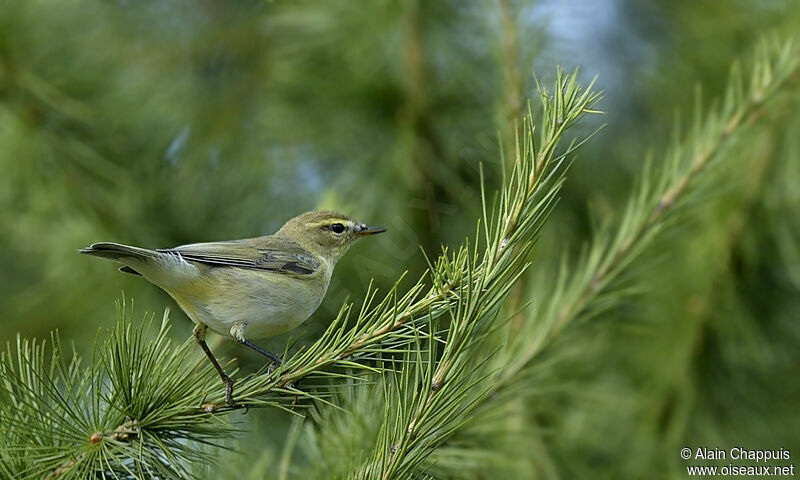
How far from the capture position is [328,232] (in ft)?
10.3

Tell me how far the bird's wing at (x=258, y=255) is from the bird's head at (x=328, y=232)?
71mm

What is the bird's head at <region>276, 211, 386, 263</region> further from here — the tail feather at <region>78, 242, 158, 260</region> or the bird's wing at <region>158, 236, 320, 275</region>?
the tail feather at <region>78, 242, 158, 260</region>

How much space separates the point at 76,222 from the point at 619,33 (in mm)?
3155

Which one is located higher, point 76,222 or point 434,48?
point 434,48

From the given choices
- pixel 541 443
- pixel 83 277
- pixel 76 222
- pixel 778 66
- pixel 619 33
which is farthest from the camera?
pixel 619 33

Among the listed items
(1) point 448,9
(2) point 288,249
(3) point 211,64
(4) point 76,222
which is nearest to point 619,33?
(1) point 448,9

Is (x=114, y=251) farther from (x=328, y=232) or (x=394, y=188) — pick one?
(x=394, y=188)

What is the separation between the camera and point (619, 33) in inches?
188

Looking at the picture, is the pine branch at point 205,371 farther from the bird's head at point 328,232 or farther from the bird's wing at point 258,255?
the bird's head at point 328,232

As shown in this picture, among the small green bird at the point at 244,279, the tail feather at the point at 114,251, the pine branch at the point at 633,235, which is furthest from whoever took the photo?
the small green bird at the point at 244,279

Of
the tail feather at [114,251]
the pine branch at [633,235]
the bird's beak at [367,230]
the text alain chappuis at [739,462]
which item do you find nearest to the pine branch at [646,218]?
the pine branch at [633,235]

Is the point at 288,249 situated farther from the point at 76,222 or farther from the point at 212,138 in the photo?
the point at 212,138

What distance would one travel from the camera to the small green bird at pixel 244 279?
8.03 ft

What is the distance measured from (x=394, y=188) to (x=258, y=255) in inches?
27.9
